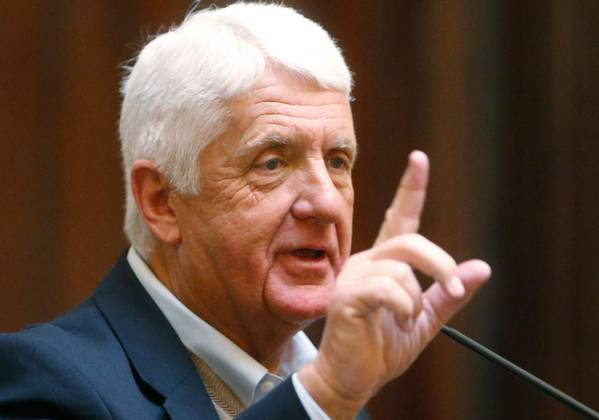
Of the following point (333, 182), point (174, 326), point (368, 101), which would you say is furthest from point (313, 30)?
point (368, 101)

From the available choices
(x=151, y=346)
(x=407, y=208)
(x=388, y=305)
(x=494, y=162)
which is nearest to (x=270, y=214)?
(x=151, y=346)

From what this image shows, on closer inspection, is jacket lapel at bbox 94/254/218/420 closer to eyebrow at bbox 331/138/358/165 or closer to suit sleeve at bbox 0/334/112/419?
suit sleeve at bbox 0/334/112/419

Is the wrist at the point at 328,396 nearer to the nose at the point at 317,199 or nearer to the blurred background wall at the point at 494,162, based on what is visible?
the nose at the point at 317,199

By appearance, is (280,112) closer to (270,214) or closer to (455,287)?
(270,214)

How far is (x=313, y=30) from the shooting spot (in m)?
2.25

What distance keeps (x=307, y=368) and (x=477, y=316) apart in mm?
1763

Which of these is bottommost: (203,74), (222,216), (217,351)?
(217,351)

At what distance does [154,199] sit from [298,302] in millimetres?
350

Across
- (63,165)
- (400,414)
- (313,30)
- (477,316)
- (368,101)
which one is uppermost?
(313,30)

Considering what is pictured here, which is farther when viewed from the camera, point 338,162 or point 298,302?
point 338,162

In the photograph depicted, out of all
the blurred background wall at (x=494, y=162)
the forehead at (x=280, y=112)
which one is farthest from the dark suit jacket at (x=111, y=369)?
the blurred background wall at (x=494, y=162)

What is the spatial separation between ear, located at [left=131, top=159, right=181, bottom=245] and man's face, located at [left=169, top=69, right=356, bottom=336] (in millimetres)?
40

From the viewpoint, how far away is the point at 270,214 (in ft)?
7.00

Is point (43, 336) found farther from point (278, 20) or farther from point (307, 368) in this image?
point (278, 20)
